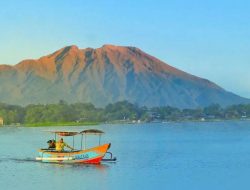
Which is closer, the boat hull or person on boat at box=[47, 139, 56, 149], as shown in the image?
the boat hull

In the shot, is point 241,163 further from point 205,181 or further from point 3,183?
point 3,183

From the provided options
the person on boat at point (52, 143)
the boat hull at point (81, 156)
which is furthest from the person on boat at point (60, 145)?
the person on boat at point (52, 143)

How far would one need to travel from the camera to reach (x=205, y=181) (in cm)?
5322

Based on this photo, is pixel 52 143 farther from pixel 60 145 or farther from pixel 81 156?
pixel 81 156

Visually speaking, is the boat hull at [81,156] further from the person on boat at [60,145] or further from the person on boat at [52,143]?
the person on boat at [52,143]

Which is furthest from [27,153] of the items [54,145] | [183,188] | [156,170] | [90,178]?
[183,188]

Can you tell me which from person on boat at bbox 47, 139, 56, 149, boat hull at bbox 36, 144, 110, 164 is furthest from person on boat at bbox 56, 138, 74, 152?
person on boat at bbox 47, 139, 56, 149

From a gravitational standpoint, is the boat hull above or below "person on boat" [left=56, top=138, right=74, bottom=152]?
below

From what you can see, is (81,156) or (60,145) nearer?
(81,156)

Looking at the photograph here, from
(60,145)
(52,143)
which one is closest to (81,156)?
(60,145)

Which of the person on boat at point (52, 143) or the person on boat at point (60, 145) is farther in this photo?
the person on boat at point (52, 143)

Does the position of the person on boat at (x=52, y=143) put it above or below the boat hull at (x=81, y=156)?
above

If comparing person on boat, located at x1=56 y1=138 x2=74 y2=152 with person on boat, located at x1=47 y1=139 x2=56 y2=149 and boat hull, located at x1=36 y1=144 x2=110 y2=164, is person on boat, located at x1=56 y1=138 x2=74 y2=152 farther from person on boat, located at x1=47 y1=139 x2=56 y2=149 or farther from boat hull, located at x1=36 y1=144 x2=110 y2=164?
person on boat, located at x1=47 y1=139 x2=56 y2=149

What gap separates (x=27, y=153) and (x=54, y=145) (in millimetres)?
22597
